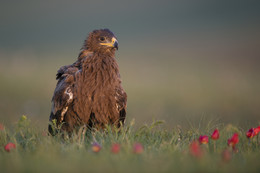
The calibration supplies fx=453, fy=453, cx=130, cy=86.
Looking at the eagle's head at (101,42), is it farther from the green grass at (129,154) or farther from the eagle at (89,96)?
the green grass at (129,154)

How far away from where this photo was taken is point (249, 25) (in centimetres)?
5388

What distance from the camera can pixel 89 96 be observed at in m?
6.23

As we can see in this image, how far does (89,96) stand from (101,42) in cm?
94

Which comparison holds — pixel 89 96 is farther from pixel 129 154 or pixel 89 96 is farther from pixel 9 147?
pixel 129 154

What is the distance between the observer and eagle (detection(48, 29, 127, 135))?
621cm

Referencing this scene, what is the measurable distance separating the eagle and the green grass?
0.59 meters

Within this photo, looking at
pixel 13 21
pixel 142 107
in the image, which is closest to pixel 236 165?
pixel 142 107

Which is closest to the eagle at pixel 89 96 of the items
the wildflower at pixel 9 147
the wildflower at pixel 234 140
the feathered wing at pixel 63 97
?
the feathered wing at pixel 63 97

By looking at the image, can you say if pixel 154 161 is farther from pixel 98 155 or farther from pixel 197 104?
pixel 197 104

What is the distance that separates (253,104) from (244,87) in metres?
3.36

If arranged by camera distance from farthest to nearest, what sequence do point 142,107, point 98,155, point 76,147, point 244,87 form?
point 244,87 → point 142,107 → point 76,147 → point 98,155

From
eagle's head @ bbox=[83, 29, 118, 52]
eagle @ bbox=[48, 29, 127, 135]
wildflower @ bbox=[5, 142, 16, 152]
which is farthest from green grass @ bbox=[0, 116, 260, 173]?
eagle's head @ bbox=[83, 29, 118, 52]

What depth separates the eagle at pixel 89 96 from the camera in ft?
20.4

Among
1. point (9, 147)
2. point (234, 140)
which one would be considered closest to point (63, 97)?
point (9, 147)
